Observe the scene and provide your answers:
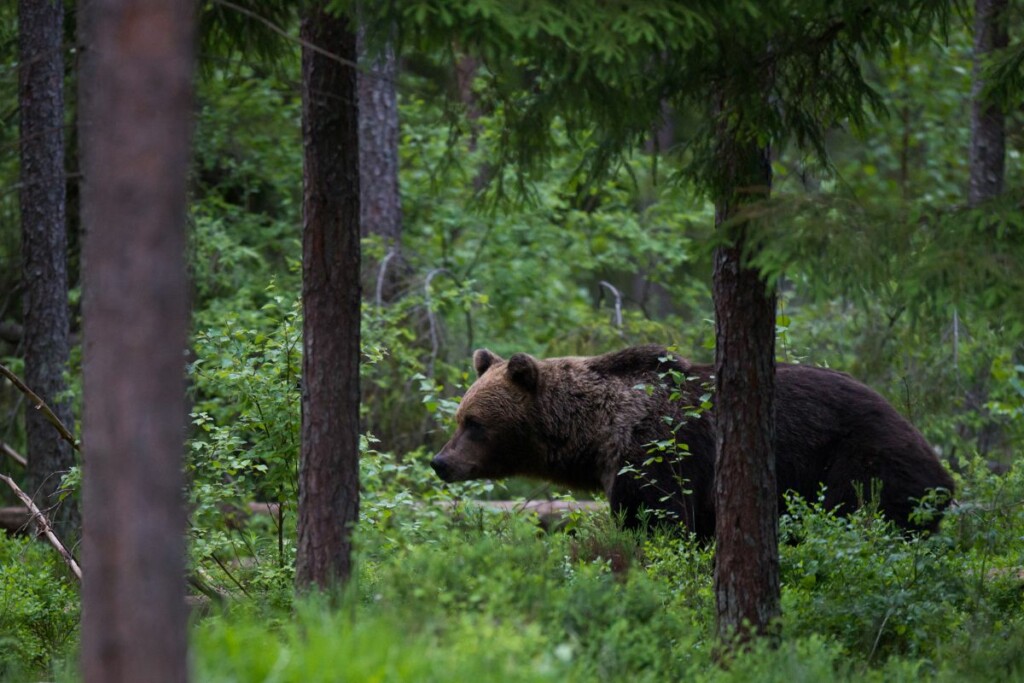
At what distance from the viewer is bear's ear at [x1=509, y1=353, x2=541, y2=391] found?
10.7 meters

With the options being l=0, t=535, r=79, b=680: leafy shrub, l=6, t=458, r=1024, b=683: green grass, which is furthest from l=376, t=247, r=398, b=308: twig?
l=0, t=535, r=79, b=680: leafy shrub

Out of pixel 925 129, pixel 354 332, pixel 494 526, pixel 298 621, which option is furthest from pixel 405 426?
pixel 925 129

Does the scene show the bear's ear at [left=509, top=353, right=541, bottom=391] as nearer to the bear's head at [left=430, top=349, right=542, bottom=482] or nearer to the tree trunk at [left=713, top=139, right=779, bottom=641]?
the bear's head at [left=430, top=349, right=542, bottom=482]

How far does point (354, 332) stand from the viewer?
23.0 ft

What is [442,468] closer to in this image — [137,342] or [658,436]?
[658,436]

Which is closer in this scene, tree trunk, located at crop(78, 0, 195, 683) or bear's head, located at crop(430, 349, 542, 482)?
tree trunk, located at crop(78, 0, 195, 683)

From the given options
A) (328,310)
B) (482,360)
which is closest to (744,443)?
(328,310)

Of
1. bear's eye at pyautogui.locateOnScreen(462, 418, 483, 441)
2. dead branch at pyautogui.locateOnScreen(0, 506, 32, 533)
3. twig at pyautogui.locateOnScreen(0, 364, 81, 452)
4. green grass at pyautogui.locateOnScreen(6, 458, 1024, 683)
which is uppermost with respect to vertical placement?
twig at pyautogui.locateOnScreen(0, 364, 81, 452)

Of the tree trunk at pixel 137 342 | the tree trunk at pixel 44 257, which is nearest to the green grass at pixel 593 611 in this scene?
the tree trunk at pixel 137 342

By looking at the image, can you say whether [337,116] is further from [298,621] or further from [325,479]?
[298,621]

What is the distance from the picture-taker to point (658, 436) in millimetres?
10109

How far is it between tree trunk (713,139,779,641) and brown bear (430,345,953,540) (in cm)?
183

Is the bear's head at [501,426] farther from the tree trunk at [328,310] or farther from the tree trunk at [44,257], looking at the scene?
the tree trunk at [44,257]

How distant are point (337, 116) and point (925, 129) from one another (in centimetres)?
2099
